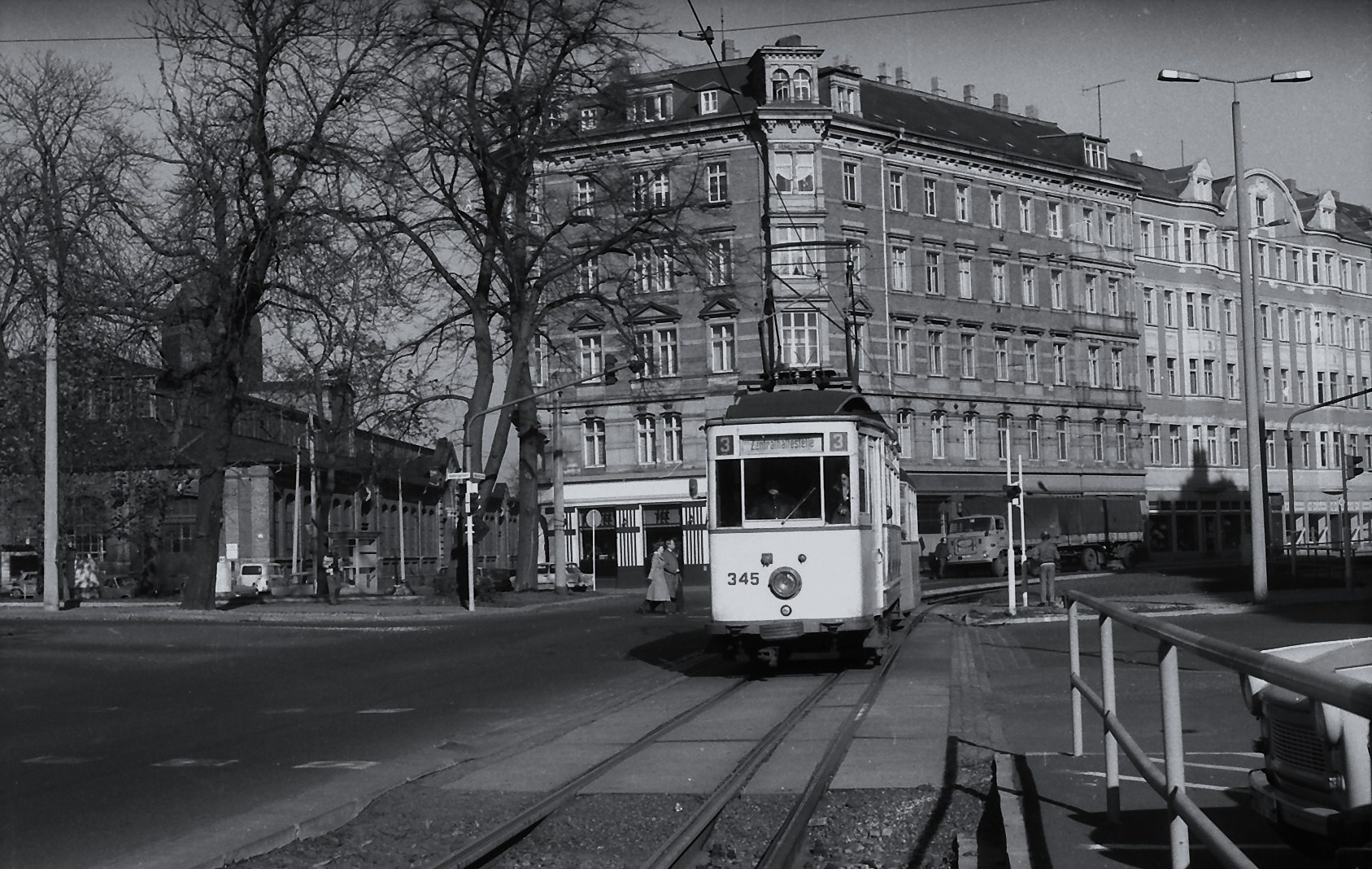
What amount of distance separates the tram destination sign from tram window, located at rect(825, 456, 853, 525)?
0.22 m

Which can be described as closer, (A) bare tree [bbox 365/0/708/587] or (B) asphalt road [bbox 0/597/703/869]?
(B) asphalt road [bbox 0/597/703/869]

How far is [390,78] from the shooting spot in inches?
1510

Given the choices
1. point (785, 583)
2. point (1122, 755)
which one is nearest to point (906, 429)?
point (785, 583)

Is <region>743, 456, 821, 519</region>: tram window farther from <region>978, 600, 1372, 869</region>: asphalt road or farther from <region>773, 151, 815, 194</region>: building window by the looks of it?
<region>773, 151, 815, 194</region>: building window

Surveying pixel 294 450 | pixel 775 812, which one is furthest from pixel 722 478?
pixel 294 450

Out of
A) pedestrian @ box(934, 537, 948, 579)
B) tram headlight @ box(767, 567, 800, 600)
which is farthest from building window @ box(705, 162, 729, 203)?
tram headlight @ box(767, 567, 800, 600)

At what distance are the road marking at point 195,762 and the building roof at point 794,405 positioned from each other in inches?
296

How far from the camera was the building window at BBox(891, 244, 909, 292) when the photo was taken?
66.4 m

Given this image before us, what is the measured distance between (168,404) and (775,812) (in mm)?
49558

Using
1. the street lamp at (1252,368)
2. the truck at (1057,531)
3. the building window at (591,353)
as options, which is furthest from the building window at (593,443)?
the street lamp at (1252,368)

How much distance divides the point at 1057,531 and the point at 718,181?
19.1 m

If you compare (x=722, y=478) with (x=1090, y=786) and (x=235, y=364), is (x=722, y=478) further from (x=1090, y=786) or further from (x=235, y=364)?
(x=235, y=364)

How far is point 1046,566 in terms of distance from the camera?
1320 inches

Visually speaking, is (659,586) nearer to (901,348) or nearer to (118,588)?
(901,348)
